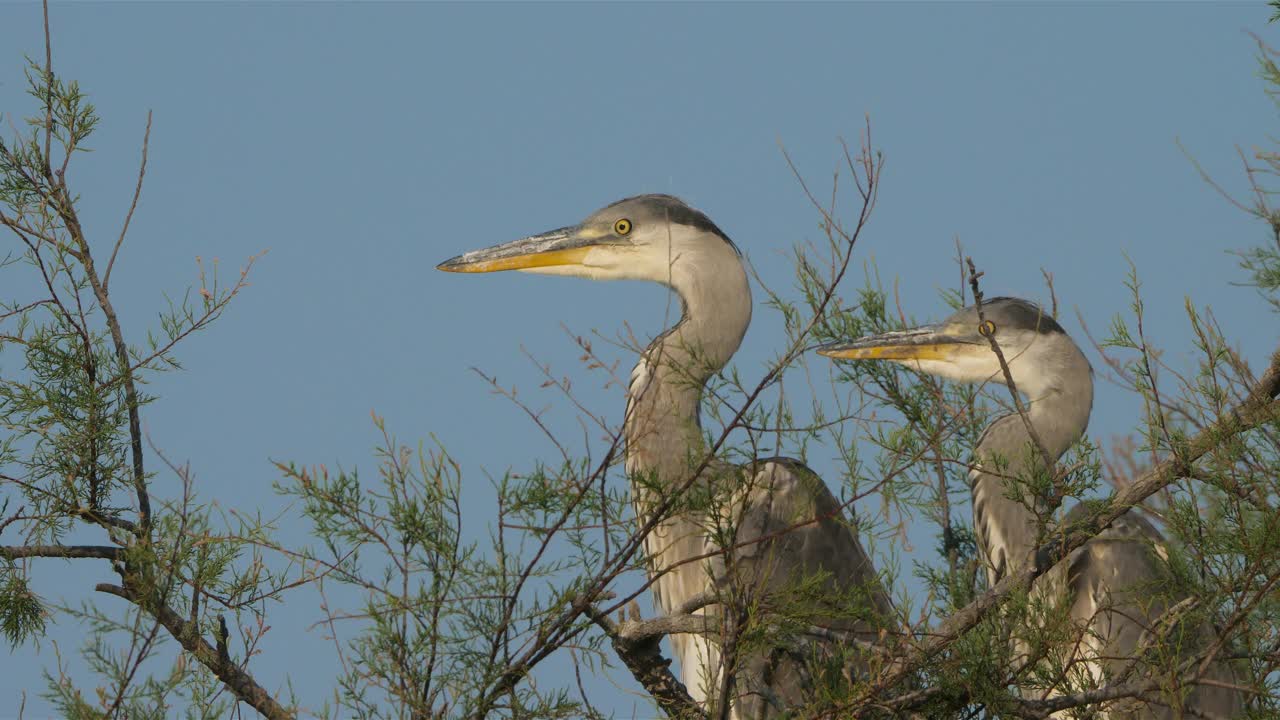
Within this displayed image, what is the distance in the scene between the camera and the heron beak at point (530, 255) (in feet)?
15.1

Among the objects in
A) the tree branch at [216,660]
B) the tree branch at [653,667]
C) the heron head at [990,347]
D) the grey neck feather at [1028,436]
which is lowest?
the tree branch at [653,667]

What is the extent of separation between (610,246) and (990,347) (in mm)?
1244

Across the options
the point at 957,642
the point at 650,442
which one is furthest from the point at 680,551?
the point at 957,642

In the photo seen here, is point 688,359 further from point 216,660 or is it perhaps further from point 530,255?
point 216,660

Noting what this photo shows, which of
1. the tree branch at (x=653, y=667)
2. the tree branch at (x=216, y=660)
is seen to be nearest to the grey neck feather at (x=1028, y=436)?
the tree branch at (x=653, y=667)

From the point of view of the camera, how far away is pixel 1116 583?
407 cm

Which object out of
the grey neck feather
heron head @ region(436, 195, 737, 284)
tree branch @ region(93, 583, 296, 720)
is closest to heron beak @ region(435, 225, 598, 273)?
heron head @ region(436, 195, 737, 284)

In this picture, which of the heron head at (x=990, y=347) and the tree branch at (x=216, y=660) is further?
the heron head at (x=990, y=347)

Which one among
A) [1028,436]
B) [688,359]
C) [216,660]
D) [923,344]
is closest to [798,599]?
[216,660]

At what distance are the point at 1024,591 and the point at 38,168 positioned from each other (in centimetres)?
209

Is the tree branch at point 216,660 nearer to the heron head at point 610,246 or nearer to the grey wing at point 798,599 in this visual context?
the grey wing at point 798,599

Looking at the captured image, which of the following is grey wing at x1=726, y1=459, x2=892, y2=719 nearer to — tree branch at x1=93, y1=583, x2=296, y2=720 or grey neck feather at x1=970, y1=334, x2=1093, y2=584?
grey neck feather at x1=970, y1=334, x2=1093, y2=584

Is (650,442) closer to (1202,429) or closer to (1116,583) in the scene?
(1116,583)

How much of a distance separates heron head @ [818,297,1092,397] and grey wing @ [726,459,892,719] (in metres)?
0.76
